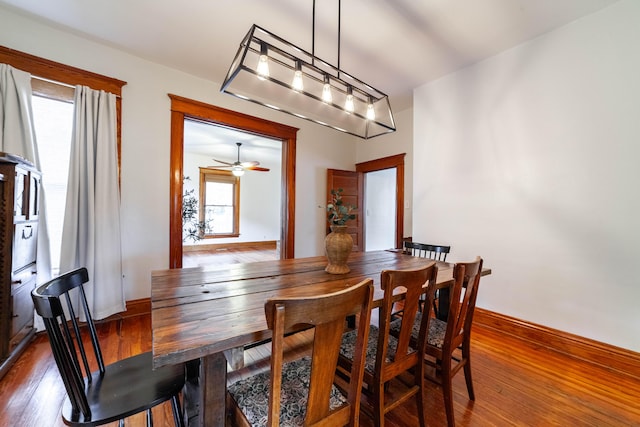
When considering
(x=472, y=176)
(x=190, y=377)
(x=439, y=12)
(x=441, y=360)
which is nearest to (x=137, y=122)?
(x=190, y=377)

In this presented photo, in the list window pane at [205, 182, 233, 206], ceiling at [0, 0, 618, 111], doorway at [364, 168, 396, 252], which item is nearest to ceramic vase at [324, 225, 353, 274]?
ceiling at [0, 0, 618, 111]

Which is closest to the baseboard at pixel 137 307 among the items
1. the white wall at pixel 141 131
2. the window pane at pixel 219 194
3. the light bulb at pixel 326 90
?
the white wall at pixel 141 131

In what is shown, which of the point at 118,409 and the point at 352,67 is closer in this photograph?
the point at 118,409

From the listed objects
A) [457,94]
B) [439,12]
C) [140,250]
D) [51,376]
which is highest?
[439,12]

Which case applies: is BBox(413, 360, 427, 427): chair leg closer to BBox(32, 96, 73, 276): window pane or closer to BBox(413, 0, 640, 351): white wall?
BBox(413, 0, 640, 351): white wall

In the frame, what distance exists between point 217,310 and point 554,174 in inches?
116

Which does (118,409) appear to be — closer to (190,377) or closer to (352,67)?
(190,377)

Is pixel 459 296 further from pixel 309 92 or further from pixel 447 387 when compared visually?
pixel 309 92

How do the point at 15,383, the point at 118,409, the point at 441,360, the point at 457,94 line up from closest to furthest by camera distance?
1. the point at 118,409
2. the point at 441,360
3. the point at 15,383
4. the point at 457,94

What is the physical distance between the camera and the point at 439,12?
6.80 ft

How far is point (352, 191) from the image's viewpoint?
4629 millimetres

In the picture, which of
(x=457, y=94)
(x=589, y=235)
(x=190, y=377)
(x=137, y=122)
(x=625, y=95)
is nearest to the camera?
(x=190, y=377)

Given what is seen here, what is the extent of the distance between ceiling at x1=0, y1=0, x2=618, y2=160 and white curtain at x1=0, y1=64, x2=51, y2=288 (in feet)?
1.98

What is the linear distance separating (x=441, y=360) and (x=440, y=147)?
8.22ft
